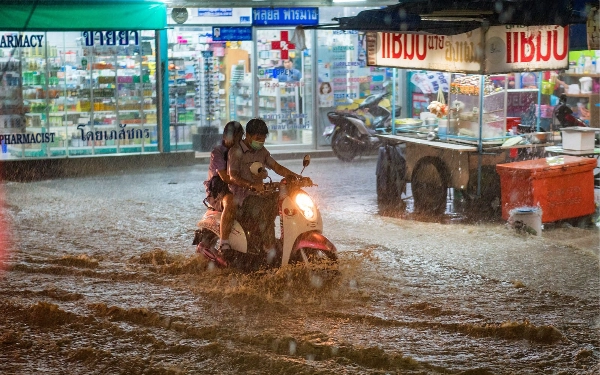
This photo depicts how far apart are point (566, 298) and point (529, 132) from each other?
5472 mm

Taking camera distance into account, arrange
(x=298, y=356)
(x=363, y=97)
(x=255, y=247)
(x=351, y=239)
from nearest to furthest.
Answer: (x=298, y=356) → (x=255, y=247) → (x=351, y=239) → (x=363, y=97)

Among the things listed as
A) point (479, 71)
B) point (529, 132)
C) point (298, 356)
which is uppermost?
point (479, 71)

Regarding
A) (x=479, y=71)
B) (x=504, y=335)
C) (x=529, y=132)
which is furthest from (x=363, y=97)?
(x=504, y=335)

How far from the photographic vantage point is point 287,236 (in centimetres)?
805

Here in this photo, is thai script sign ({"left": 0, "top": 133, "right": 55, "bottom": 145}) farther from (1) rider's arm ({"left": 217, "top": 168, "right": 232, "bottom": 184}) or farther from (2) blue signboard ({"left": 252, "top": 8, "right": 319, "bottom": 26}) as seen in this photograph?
(1) rider's arm ({"left": 217, "top": 168, "right": 232, "bottom": 184})

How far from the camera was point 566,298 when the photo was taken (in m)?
7.89

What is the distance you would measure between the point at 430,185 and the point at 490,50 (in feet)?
7.45

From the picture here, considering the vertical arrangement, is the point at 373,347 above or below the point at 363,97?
below

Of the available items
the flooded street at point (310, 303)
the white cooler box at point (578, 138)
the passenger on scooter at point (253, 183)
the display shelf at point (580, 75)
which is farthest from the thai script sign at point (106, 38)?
the display shelf at point (580, 75)

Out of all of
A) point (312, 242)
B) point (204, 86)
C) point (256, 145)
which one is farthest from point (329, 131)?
point (312, 242)

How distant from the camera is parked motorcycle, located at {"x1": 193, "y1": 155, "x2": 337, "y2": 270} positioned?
801 centimetres

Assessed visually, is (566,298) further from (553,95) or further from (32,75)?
(553,95)

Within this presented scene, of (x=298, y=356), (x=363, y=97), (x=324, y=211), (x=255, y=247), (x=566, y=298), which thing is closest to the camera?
(x=298, y=356)

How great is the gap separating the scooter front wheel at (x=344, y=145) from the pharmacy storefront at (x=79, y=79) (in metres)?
3.55
